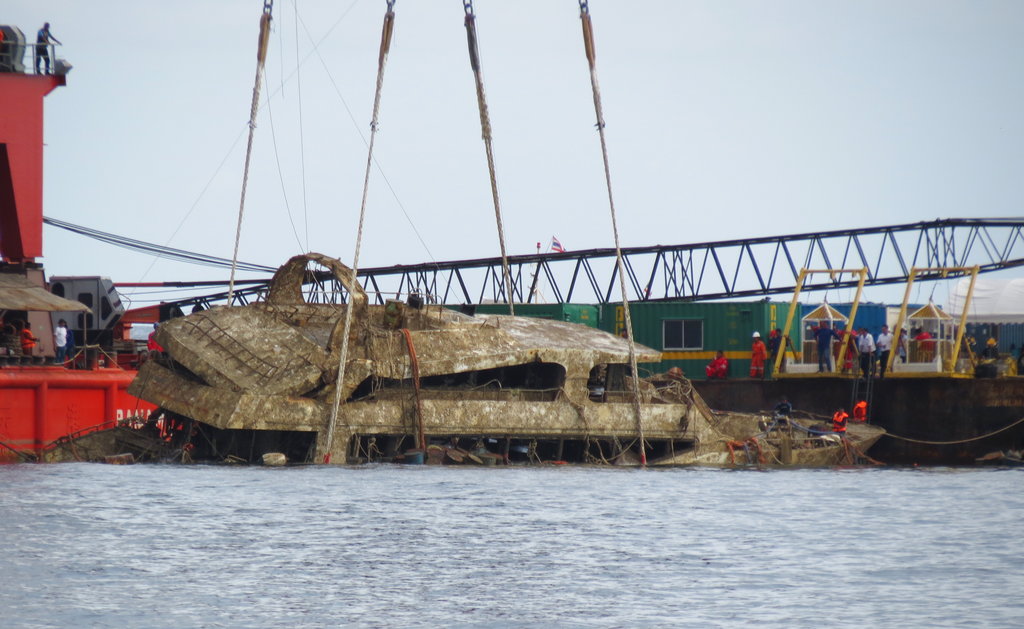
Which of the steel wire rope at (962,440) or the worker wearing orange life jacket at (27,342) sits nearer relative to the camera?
the worker wearing orange life jacket at (27,342)

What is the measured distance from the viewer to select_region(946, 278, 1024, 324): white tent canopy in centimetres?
6294

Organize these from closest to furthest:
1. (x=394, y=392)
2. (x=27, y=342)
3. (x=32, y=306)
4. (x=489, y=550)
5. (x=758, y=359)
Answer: (x=489, y=550), (x=394, y=392), (x=32, y=306), (x=27, y=342), (x=758, y=359)

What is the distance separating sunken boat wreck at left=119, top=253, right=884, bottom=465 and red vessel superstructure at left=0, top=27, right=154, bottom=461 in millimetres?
2729

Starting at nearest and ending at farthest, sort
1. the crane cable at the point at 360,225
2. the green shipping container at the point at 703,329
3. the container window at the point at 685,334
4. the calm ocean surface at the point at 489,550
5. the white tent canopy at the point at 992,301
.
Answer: the calm ocean surface at the point at 489,550 < the crane cable at the point at 360,225 < the green shipping container at the point at 703,329 < the container window at the point at 685,334 < the white tent canopy at the point at 992,301

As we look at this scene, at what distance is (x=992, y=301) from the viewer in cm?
6456

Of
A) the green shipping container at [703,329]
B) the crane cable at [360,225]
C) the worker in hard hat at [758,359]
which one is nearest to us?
the crane cable at [360,225]

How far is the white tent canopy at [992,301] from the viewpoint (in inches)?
2478

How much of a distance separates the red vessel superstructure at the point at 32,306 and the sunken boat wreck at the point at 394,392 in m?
2.73

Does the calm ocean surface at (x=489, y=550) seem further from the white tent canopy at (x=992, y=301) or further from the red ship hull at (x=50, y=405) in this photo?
the white tent canopy at (x=992, y=301)

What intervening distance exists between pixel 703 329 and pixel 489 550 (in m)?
32.4

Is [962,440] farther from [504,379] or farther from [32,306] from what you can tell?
[32,306]

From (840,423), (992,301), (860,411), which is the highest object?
(992,301)

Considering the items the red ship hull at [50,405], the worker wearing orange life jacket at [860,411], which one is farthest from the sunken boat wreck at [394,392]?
the worker wearing orange life jacket at [860,411]

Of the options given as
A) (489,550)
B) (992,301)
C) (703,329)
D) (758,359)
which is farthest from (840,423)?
(992,301)
